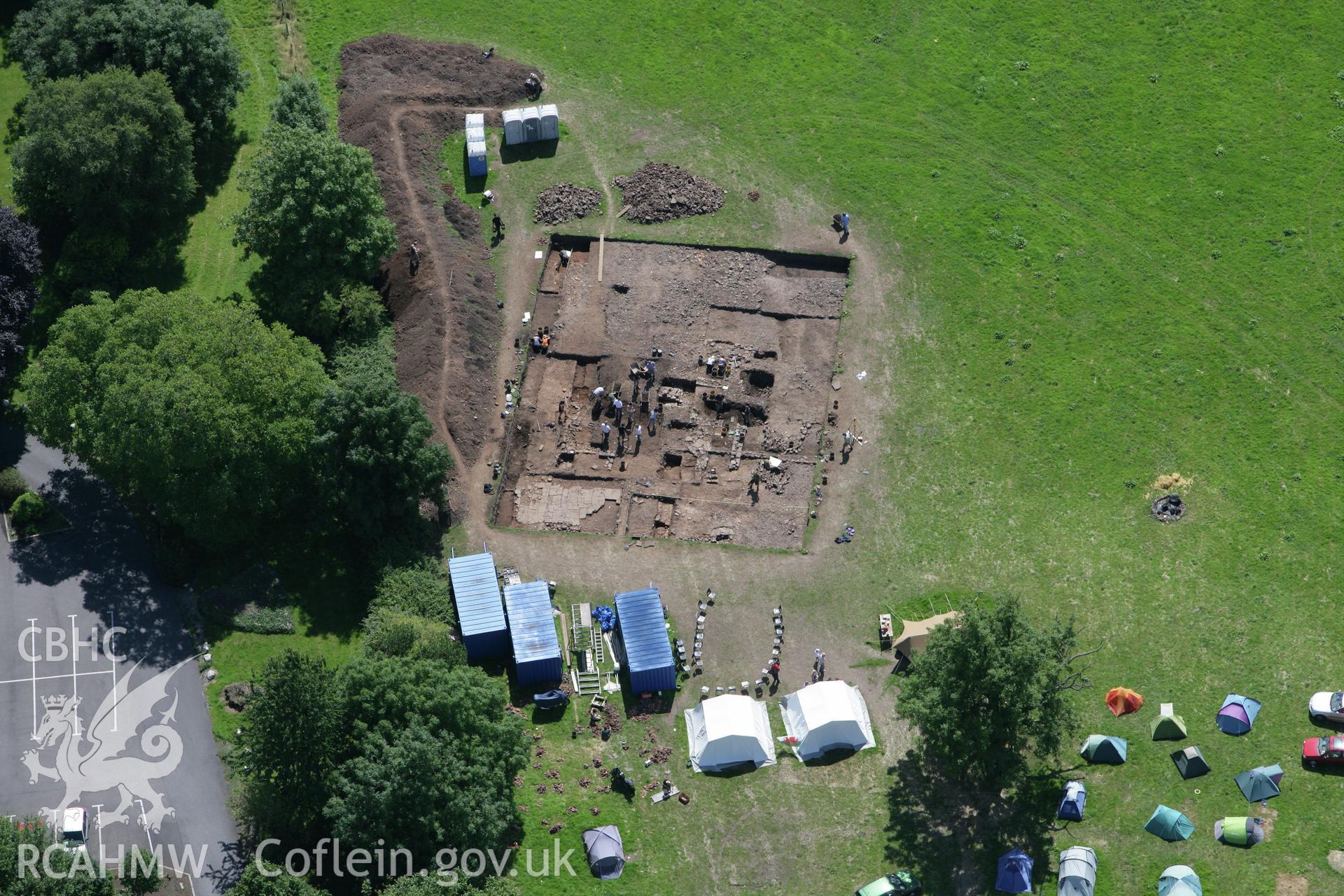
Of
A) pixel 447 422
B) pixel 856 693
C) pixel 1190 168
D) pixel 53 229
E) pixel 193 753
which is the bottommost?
pixel 193 753

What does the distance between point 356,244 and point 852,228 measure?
34448mm

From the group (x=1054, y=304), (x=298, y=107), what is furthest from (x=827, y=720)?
(x=298, y=107)

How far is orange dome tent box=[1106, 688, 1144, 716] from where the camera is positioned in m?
80.8

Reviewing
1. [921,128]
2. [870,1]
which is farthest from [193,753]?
[870,1]

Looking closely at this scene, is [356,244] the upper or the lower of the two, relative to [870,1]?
lower

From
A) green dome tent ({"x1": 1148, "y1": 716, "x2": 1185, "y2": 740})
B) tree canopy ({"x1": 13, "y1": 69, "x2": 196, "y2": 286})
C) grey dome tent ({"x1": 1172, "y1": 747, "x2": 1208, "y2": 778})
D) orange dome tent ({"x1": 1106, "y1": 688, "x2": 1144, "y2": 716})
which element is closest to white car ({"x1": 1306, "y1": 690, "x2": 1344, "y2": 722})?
grey dome tent ({"x1": 1172, "y1": 747, "x2": 1208, "y2": 778})

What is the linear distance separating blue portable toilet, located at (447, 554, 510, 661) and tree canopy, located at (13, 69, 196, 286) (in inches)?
1382

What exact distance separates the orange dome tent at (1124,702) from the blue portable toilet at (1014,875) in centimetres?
1086

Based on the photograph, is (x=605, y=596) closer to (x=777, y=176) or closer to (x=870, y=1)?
(x=777, y=176)

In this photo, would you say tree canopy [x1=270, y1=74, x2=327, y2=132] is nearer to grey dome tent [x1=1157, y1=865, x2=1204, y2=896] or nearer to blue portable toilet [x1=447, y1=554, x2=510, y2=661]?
blue portable toilet [x1=447, y1=554, x2=510, y2=661]

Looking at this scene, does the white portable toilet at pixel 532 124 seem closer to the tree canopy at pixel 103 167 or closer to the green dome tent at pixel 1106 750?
the tree canopy at pixel 103 167

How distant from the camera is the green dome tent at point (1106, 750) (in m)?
79.0

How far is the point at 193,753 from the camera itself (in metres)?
81.6

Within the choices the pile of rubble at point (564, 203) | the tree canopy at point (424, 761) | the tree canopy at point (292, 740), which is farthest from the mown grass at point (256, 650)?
the pile of rubble at point (564, 203)
